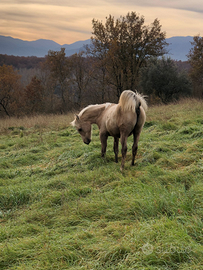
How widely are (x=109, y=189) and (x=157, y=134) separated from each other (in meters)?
4.45

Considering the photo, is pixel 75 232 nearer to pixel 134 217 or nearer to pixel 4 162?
pixel 134 217

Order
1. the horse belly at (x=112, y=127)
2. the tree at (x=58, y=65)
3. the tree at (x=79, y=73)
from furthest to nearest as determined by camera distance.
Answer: the tree at (x=79, y=73) → the tree at (x=58, y=65) → the horse belly at (x=112, y=127)

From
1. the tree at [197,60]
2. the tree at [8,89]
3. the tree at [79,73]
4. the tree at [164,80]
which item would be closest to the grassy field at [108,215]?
the tree at [164,80]

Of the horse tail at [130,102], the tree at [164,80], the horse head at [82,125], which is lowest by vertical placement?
the horse head at [82,125]

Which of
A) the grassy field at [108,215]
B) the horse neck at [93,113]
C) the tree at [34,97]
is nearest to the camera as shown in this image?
the grassy field at [108,215]

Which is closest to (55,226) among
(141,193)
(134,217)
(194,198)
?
(134,217)

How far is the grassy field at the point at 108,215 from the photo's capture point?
210 cm

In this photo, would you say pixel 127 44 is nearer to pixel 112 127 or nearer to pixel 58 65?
pixel 58 65

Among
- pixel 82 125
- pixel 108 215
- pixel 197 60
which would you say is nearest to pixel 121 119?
pixel 82 125

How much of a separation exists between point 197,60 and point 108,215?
27253 mm

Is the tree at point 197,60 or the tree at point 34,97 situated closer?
the tree at point 197,60

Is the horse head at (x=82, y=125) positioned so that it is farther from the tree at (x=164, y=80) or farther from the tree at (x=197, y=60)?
the tree at (x=197, y=60)

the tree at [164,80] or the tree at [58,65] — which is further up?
the tree at [58,65]

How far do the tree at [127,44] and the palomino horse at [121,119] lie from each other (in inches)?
688
